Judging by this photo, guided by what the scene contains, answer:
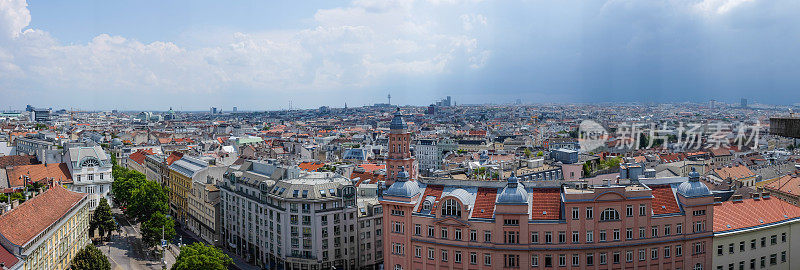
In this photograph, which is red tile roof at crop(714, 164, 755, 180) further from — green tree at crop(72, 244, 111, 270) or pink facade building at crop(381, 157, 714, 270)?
green tree at crop(72, 244, 111, 270)

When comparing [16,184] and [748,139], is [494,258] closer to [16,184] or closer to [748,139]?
[16,184]

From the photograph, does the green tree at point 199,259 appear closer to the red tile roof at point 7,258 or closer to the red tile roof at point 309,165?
the red tile roof at point 7,258

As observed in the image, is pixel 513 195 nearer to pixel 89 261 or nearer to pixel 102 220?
pixel 89 261

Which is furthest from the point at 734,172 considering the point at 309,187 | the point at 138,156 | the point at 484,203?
the point at 138,156

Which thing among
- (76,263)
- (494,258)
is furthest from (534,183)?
(76,263)

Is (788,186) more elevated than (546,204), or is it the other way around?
(546,204)

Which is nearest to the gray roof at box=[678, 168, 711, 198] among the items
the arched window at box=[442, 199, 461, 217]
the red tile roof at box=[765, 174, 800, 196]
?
the arched window at box=[442, 199, 461, 217]

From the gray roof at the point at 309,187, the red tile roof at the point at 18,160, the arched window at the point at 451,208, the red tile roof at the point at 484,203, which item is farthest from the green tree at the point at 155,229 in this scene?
the red tile roof at the point at 18,160
